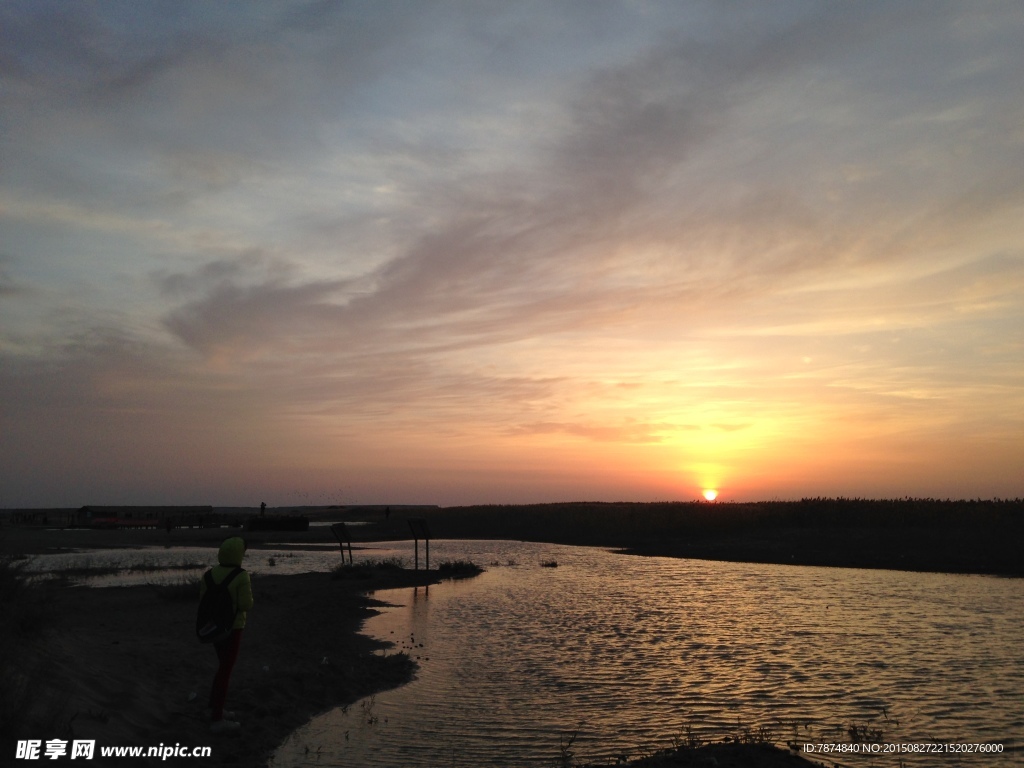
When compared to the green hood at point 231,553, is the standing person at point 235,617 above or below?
below

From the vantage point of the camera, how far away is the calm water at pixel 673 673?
11945mm

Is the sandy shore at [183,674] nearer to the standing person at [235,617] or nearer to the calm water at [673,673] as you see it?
the standing person at [235,617]

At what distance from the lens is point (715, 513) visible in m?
74.8

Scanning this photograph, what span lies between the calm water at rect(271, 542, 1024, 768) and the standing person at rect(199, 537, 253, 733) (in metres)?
1.12

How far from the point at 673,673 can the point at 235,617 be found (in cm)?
1014

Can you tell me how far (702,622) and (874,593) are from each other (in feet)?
37.1

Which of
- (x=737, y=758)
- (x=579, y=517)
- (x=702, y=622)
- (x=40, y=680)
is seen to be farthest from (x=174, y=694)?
(x=579, y=517)

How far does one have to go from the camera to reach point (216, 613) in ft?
35.7

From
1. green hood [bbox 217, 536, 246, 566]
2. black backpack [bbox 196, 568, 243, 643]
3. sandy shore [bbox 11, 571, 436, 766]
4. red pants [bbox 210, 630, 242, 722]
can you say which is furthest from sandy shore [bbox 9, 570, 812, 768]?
green hood [bbox 217, 536, 246, 566]

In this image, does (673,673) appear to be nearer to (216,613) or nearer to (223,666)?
(223,666)

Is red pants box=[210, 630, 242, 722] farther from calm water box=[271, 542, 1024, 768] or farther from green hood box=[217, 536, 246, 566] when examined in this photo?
calm water box=[271, 542, 1024, 768]

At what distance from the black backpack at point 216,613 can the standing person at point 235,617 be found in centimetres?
6

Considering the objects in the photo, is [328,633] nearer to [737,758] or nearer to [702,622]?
[702,622]

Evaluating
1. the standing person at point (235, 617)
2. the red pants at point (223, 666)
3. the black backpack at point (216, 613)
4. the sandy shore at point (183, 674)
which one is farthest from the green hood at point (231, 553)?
the sandy shore at point (183, 674)
